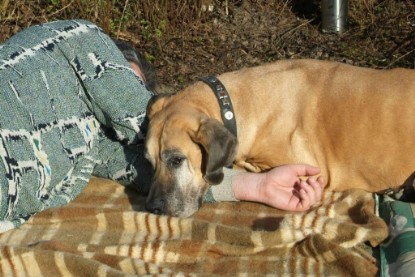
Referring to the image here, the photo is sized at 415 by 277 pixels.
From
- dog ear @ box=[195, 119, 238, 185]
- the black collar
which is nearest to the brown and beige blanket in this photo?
dog ear @ box=[195, 119, 238, 185]

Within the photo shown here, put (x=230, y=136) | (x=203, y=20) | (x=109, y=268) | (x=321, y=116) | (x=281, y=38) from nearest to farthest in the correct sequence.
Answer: (x=109, y=268) → (x=230, y=136) → (x=321, y=116) → (x=281, y=38) → (x=203, y=20)

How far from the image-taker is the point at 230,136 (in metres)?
3.59

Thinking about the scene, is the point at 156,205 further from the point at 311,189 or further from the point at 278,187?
the point at 311,189

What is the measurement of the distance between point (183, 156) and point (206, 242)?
493mm

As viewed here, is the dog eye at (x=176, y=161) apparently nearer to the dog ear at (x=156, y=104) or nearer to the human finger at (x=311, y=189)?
the dog ear at (x=156, y=104)

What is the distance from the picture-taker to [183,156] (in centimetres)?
368

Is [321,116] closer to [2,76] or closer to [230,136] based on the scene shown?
[230,136]

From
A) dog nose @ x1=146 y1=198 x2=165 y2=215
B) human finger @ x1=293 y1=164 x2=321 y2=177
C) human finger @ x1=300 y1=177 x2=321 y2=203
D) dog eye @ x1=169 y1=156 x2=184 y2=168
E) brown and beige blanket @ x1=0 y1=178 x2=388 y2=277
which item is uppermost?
dog eye @ x1=169 y1=156 x2=184 y2=168

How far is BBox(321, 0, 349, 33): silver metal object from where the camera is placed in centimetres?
627

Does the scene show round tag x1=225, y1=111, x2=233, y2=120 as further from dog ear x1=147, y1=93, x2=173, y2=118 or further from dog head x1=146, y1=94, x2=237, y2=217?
dog ear x1=147, y1=93, x2=173, y2=118

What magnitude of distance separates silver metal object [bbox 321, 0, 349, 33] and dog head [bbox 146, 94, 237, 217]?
2.96 metres

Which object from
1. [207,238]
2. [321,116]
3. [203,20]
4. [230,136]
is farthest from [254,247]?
[203,20]

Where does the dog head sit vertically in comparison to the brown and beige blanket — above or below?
above

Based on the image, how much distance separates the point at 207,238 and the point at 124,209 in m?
0.69
